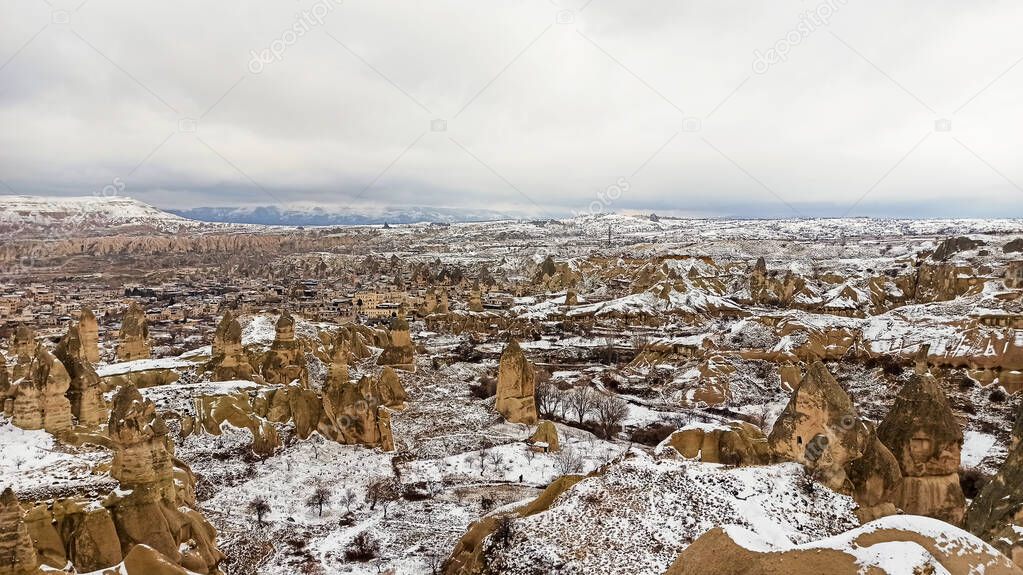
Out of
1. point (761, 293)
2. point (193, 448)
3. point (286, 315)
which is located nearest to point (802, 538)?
point (193, 448)

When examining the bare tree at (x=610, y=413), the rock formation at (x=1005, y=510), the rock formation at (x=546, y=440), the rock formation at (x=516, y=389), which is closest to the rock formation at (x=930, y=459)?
the rock formation at (x=1005, y=510)

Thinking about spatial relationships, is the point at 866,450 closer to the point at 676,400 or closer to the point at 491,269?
the point at 676,400

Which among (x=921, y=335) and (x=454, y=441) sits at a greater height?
(x=921, y=335)

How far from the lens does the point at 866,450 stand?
17297mm

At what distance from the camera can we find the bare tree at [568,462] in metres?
25.9

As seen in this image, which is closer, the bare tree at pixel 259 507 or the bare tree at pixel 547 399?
the bare tree at pixel 259 507

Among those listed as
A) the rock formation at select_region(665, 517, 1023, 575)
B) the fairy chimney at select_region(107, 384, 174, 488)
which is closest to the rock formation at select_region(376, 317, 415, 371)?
the fairy chimney at select_region(107, 384, 174, 488)

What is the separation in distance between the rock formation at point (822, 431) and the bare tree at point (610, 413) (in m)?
15.5

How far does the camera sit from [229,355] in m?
33.8

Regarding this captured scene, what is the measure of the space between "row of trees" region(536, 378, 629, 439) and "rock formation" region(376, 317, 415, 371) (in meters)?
11.0

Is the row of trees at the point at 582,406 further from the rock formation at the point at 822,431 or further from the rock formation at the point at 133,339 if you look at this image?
the rock formation at the point at 133,339

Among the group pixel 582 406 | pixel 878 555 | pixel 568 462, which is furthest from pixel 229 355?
pixel 878 555

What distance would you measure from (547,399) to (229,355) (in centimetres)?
2103

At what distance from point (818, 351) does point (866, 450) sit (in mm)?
38767
